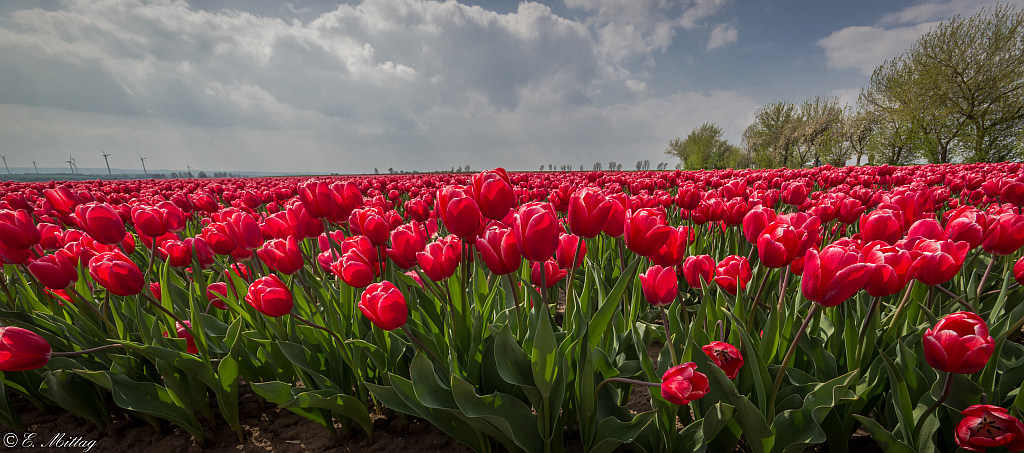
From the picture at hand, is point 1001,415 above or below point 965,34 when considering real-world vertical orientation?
below

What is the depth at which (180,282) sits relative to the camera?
2707 mm

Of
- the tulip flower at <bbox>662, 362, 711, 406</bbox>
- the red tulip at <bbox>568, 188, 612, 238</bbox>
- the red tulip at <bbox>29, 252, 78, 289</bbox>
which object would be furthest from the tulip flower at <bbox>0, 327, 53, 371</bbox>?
the tulip flower at <bbox>662, 362, 711, 406</bbox>

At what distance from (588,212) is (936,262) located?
1172mm

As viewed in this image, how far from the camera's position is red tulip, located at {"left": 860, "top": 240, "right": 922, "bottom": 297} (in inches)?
47.9

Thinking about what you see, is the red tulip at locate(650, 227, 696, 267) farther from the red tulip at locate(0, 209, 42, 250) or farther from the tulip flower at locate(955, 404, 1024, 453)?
the red tulip at locate(0, 209, 42, 250)

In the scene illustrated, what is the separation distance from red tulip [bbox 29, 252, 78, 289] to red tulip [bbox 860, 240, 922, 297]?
329 cm

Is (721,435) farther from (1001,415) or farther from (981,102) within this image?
(981,102)

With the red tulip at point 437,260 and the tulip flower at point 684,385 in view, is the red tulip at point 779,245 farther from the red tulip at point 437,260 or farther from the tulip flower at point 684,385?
the red tulip at point 437,260

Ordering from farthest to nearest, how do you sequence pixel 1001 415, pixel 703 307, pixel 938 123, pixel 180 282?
pixel 938 123 < pixel 180 282 < pixel 703 307 < pixel 1001 415

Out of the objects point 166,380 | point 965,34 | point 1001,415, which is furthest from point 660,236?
point 965,34

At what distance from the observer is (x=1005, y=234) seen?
1.65m

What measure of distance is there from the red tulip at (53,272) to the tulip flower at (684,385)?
8.74 ft

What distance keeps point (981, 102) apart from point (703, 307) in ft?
136

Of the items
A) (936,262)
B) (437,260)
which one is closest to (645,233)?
(437,260)
